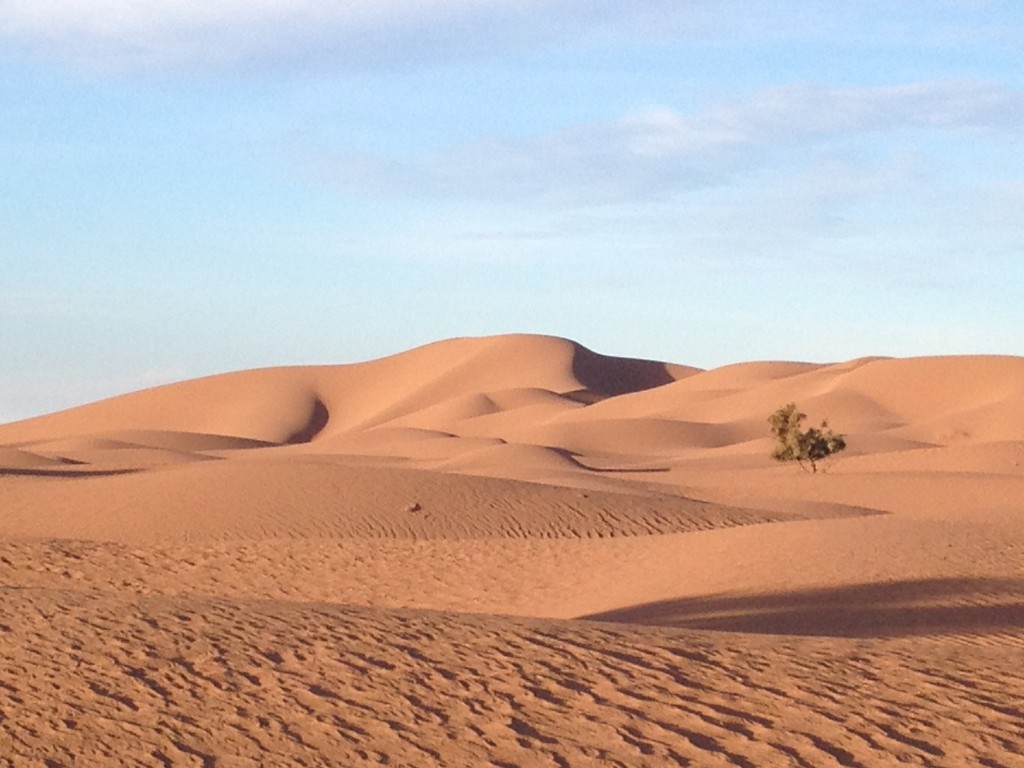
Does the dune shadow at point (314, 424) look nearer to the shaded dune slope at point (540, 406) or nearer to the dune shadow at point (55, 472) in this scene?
the shaded dune slope at point (540, 406)

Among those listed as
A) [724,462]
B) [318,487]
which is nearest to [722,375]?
[724,462]

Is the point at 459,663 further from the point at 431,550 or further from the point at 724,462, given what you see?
the point at 724,462

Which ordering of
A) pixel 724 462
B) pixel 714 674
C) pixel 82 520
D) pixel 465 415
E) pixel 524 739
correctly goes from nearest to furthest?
pixel 524 739 → pixel 714 674 → pixel 82 520 → pixel 724 462 → pixel 465 415

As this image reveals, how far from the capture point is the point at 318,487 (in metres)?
29.8

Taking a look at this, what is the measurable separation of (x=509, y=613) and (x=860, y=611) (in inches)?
184

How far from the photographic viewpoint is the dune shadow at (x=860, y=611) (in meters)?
15.8

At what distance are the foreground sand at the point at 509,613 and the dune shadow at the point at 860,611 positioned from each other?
0.07 m

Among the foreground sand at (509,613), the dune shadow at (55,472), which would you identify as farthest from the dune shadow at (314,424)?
the dune shadow at (55,472)

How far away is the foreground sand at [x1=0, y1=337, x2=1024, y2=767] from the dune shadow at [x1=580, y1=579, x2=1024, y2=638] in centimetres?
7

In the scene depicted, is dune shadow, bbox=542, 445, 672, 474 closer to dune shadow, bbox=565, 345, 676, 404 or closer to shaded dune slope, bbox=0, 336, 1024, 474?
shaded dune slope, bbox=0, 336, 1024, 474

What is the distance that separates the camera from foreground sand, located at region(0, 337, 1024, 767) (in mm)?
8609

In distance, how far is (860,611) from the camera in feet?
55.5

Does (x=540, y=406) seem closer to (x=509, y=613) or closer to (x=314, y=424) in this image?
(x=314, y=424)

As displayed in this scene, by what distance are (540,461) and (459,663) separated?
36903mm
